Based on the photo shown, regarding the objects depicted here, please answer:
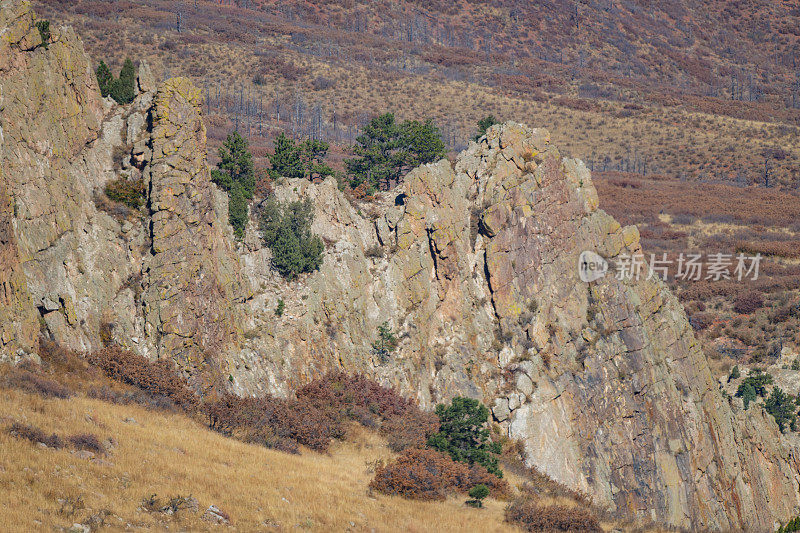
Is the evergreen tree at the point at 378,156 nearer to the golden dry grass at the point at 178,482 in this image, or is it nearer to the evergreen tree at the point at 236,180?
the evergreen tree at the point at 236,180

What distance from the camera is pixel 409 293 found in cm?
4444

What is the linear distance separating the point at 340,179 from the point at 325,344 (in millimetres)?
14026

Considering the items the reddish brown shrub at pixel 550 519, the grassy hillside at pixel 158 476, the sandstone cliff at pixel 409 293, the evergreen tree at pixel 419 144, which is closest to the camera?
the grassy hillside at pixel 158 476

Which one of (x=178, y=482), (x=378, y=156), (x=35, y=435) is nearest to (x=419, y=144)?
(x=378, y=156)

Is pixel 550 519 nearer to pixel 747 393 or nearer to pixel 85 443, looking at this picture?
pixel 85 443

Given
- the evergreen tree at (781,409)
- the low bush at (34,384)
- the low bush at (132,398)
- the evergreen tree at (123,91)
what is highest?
the evergreen tree at (123,91)

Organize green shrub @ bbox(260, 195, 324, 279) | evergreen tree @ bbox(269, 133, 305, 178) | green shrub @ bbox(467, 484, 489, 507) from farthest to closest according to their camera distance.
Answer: evergreen tree @ bbox(269, 133, 305, 178)
green shrub @ bbox(260, 195, 324, 279)
green shrub @ bbox(467, 484, 489, 507)

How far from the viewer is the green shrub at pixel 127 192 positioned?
117ft

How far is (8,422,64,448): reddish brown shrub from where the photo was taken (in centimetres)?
2309

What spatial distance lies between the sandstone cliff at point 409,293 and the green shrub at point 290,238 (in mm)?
811

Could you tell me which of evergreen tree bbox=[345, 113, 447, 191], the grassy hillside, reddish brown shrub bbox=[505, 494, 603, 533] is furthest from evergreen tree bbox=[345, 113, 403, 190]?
reddish brown shrub bbox=[505, 494, 603, 533]

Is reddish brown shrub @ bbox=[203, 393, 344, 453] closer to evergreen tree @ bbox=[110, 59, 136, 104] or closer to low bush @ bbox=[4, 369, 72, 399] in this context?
low bush @ bbox=[4, 369, 72, 399]

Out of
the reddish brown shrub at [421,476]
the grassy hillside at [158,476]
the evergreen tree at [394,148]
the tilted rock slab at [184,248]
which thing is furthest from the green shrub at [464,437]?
the evergreen tree at [394,148]

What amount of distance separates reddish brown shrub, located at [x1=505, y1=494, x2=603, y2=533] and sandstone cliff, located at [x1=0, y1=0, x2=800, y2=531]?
1297 centimetres
